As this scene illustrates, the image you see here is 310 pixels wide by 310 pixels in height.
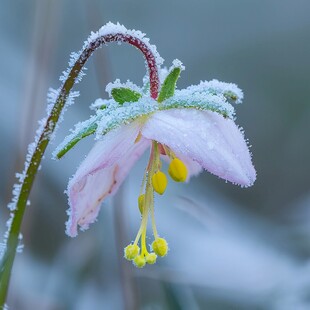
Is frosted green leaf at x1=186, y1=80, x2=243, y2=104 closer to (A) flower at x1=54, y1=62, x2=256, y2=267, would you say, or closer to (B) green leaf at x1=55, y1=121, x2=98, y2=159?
(A) flower at x1=54, y1=62, x2=256, y2=267

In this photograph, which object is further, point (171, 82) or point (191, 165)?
point (191, 165)

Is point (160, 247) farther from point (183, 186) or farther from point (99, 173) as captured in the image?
point (183, 186)

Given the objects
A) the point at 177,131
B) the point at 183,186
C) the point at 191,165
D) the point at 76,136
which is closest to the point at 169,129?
the point at 177,131

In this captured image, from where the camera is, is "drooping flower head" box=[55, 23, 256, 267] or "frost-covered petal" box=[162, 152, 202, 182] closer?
"drooping flower head" box=[55, 23, 256, 267]

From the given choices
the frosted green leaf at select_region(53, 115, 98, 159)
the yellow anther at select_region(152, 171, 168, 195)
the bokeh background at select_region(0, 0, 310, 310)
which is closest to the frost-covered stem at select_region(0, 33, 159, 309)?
the frosted green leaf at select_region(53, 115, 98, 159)

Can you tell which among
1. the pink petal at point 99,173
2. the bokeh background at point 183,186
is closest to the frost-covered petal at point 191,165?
the pink petal at point 99,173

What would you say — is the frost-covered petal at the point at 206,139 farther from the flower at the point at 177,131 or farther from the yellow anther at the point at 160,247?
the yellow anther at the point at 160,247
